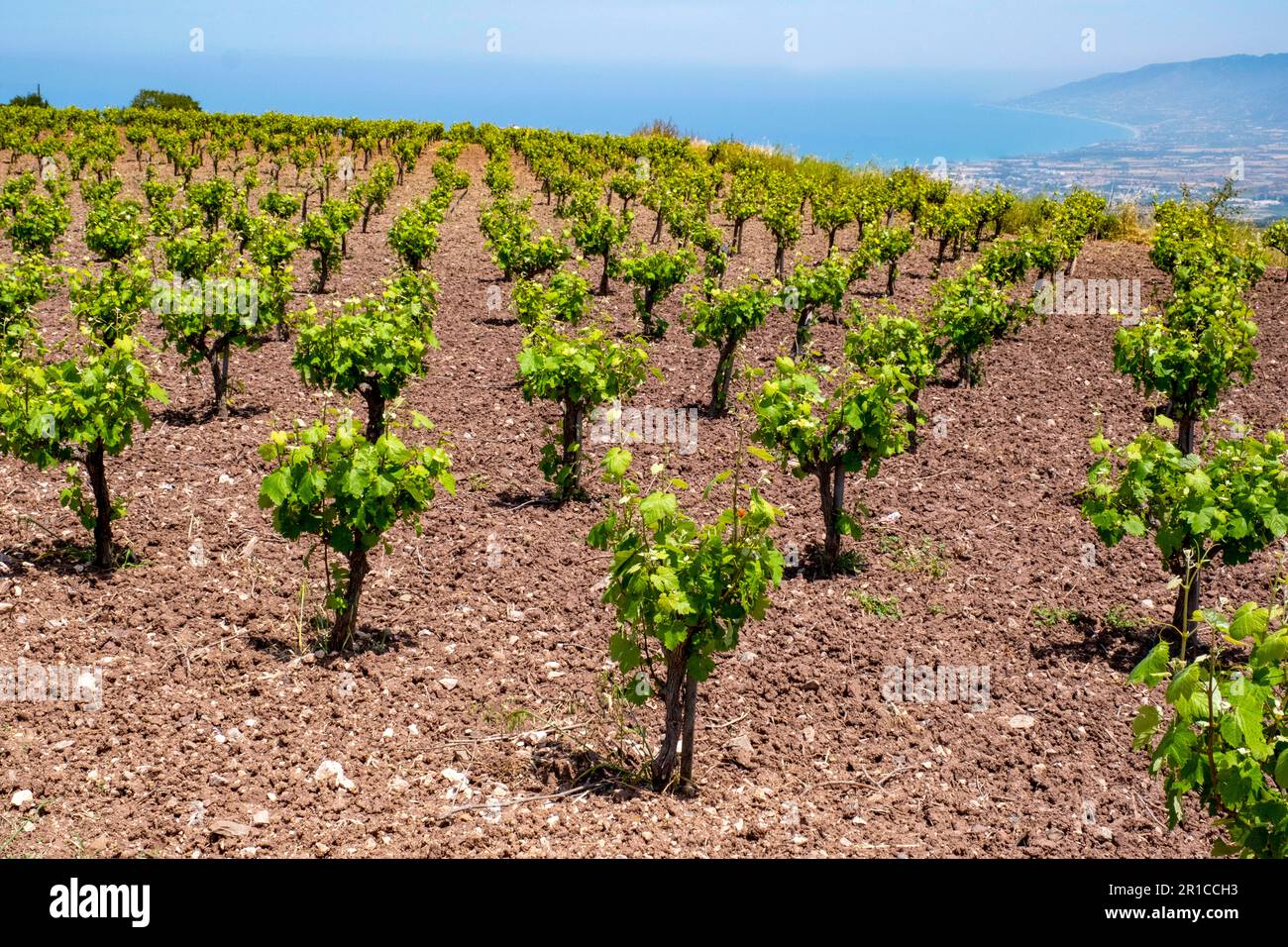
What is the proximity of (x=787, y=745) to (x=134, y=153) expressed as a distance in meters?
44.2

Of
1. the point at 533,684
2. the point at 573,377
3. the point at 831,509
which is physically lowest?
the point at 533,684

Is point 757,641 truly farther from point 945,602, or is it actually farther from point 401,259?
point 401,259

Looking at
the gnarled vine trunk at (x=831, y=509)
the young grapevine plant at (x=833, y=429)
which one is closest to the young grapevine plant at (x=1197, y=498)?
the young grapevine plant at (x=833, y=429)

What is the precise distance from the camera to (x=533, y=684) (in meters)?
6.54

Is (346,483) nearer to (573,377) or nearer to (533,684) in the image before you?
(533,684)

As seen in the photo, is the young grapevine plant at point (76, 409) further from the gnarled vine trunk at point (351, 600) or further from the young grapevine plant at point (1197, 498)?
the young grapevine plant at point (1197, 498)

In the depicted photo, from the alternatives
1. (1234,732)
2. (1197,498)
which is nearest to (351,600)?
(1234,732)

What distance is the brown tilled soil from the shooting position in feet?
17.0

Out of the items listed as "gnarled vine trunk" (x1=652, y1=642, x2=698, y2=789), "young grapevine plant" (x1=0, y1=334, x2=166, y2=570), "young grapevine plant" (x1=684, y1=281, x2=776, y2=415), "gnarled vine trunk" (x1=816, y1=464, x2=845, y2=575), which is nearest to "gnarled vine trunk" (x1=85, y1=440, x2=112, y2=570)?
"young grapevine plant" (x1=0, y1=334, x2=166, y2=570)

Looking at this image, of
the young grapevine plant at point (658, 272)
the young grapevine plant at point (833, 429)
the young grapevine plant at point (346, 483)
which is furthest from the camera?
the young grapevine plant at point (658, 272)

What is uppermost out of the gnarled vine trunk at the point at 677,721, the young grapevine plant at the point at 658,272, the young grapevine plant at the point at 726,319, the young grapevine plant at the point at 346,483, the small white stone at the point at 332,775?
the young grapevine plant at the point at 658,272

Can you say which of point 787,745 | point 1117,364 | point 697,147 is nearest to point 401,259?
point 1117,364

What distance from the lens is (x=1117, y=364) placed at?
943 cm

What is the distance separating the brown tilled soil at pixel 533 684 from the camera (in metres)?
5.18
